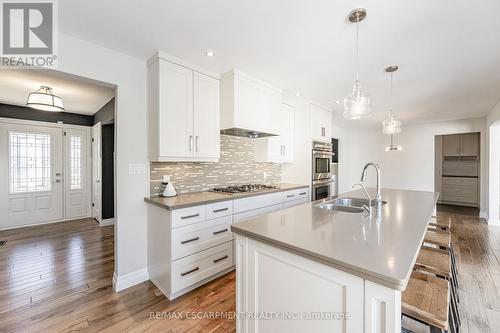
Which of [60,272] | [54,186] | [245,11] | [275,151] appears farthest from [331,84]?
[54,186]

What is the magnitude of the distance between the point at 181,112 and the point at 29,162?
413 cm

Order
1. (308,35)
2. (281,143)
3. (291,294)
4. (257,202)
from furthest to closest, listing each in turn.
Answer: (281,143) → (257,202) → (308,35) → (291,294)

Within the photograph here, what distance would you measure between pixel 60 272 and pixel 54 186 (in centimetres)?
293

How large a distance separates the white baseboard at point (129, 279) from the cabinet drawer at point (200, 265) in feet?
1.88

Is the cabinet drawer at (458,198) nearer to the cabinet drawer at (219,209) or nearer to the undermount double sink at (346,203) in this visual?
the undermount double sink at (346,203)

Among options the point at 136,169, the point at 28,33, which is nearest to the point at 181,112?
the point at 136,169

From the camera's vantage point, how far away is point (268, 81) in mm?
3010

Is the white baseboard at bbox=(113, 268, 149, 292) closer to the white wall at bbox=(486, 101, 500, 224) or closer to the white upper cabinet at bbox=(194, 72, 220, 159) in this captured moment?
the white upper cabinet at bbox=(194, 72, 220, 159)

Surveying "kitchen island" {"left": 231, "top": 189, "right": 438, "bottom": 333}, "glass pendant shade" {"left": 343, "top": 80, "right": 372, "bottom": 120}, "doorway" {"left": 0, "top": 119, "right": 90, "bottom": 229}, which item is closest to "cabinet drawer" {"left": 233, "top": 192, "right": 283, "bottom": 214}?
"kitchen island" {"left": 231, "top": 189, "right": 438, "bottom": 333}

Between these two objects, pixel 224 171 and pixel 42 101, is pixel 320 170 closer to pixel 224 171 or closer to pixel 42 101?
pixel 224 171

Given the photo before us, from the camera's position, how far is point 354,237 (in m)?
1.15

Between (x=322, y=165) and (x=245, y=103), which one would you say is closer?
(x=245, y=103)

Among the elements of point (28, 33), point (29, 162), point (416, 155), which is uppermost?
point (28, 33)

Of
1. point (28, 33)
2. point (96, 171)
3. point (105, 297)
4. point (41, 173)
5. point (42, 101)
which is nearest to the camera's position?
point (28, 33)
